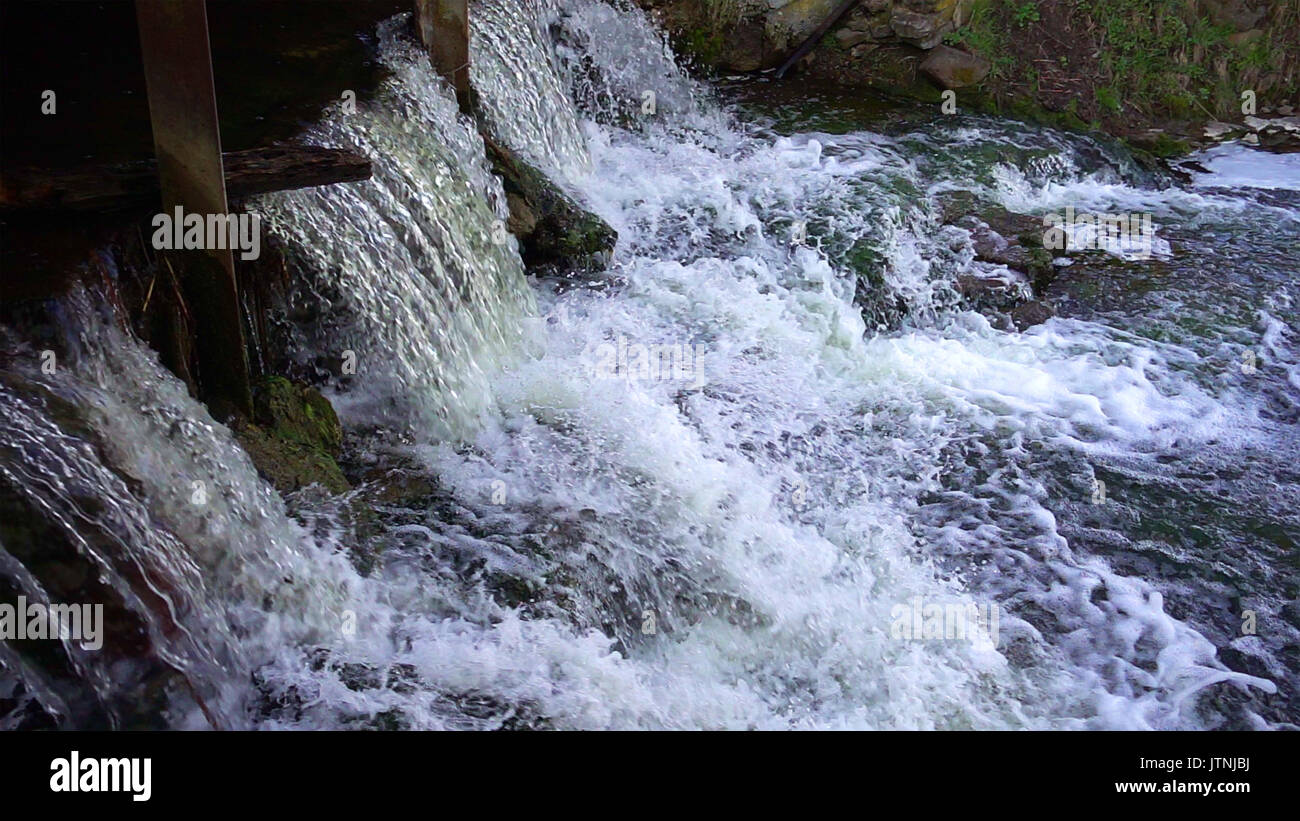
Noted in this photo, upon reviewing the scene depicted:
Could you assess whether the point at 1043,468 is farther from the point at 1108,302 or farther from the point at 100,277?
the point at 100,277

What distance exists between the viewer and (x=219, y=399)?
4316mm

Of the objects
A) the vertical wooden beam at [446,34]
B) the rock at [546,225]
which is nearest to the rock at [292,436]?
the rock at [546,225]

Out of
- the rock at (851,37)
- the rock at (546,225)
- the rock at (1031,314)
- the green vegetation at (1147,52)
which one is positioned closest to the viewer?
the rock at (546,225)

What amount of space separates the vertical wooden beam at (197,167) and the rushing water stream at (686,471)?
319 millimetres

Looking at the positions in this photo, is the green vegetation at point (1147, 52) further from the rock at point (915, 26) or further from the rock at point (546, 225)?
the rock at point (546, 225)

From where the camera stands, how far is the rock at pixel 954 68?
359 inches

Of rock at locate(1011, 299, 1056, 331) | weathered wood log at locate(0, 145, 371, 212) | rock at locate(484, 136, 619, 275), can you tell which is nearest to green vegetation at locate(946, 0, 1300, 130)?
rock at locate(1011, 299, 1056, 331)

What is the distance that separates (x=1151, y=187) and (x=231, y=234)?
7.06 m

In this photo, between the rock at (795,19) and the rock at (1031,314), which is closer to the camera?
the rock at (1031,314)

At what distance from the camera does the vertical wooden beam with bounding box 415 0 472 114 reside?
6.45 meters

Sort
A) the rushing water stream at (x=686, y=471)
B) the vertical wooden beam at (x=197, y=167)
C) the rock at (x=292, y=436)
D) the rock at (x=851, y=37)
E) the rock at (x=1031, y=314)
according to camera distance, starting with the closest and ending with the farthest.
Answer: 1. the rushing water stream at (x=686, y=471)
2. the vertical wooden beam at (x=197, y=167)
3. the rock at (x=292, y=436)
4. the rock at (x=1031, y=314)
5. the rock at (x=851, y=37)

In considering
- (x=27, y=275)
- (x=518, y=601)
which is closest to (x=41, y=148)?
(x=27, y=275)

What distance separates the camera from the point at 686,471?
4953 millimetres

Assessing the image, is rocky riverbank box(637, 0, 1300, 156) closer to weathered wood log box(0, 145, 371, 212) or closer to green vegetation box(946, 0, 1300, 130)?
green vegetation box(946, 0, 1300, 130)
